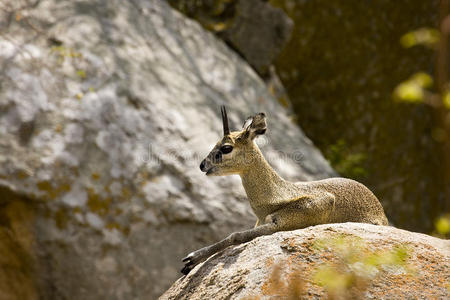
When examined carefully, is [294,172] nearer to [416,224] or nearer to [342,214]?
[342,214]

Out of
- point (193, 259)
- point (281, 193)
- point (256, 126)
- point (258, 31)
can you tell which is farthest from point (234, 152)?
point (258, 31)

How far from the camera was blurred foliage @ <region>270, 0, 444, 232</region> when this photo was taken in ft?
41.1

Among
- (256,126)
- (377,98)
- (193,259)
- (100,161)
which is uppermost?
(256,126)

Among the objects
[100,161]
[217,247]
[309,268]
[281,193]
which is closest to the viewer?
[309,268]

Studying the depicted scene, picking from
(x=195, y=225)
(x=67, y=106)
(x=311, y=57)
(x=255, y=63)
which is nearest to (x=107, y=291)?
(x=195, y=225)

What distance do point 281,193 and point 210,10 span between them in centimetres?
683

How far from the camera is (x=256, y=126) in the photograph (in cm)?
630

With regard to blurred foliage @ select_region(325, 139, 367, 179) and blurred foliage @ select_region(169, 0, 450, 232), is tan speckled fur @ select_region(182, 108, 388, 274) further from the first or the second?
blurred foliage @ select_region(169, 0, 450, 232)

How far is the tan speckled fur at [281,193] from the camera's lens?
5891 mm

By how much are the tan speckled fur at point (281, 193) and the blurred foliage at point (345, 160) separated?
5.27m

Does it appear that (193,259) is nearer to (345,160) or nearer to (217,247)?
(217,247)

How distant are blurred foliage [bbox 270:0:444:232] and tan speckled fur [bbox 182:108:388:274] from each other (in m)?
6.20

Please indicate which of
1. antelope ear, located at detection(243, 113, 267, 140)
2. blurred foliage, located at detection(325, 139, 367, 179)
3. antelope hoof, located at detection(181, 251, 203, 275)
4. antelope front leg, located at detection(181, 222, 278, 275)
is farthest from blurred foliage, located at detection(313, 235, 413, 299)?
blurred foliage, located at detection(325, 139, 367, 179)

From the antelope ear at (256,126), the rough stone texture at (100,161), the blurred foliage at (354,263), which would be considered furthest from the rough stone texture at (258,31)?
the blurred foliage at (354,263)
